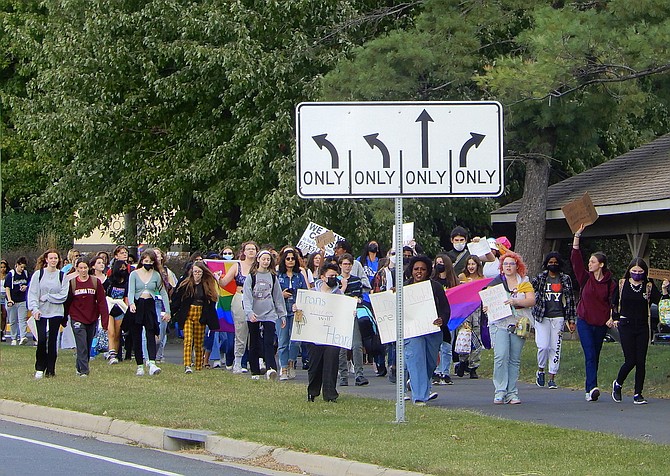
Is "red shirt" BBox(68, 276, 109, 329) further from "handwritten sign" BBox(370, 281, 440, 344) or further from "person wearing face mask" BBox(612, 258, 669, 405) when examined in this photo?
"person wearing face mask" BBox(612, 258, 669, 405)

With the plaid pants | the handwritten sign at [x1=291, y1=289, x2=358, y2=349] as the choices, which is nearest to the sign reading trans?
the handwritten sign at [x1=291, y1=289, x2=358, y2=349]

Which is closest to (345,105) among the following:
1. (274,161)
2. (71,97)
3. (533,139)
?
(533,139)

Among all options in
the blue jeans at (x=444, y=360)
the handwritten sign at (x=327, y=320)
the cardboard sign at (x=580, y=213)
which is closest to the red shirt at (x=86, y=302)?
the handwritten sign at (x=327, y=320)

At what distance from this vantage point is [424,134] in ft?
39.2

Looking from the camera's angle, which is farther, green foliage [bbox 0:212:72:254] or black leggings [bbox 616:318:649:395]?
green foliage [bbox 0:212:72:254]

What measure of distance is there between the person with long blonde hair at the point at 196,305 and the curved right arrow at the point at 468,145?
7.07m

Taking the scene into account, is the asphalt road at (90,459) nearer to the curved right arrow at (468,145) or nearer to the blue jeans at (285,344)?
the curved right arrow at (468,145)

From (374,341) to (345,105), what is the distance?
20.8 ft

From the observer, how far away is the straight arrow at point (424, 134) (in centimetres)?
1193

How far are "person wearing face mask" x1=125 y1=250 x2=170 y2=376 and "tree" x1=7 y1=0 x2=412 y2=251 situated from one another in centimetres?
655

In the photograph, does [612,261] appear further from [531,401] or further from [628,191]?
[531,401]

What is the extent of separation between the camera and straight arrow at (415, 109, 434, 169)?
39.1 ft

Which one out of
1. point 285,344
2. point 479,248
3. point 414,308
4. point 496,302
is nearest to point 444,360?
point 479,248

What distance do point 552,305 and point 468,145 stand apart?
4.56 m
